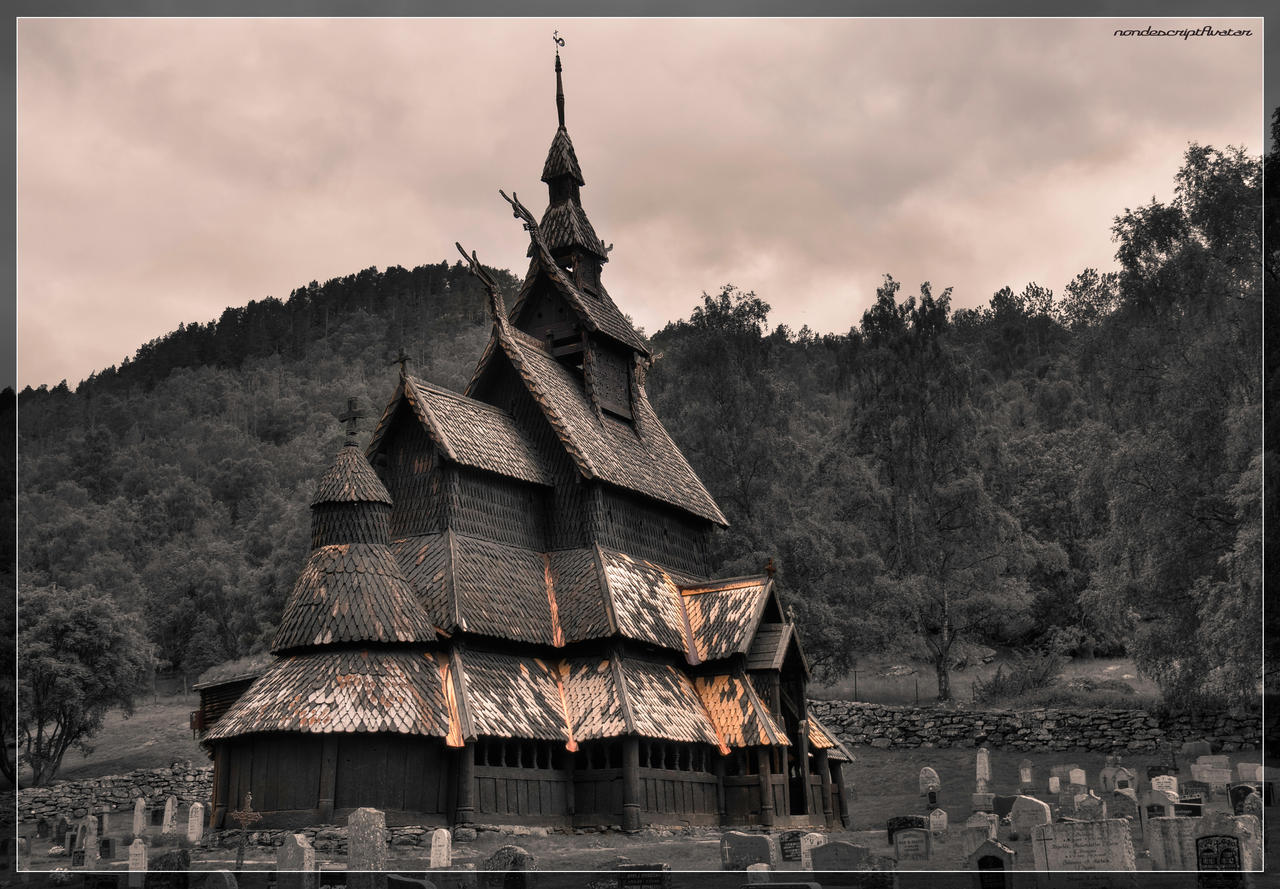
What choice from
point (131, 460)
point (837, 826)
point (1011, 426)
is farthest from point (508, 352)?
point (1011, 426)

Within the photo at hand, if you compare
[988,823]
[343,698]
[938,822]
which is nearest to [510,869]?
[343,698]

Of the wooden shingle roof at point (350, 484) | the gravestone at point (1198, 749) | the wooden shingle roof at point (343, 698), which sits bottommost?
the gravestone at point (1198, 749)

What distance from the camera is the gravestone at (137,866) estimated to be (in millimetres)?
18531

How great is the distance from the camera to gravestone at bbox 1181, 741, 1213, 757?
3247 centimetres

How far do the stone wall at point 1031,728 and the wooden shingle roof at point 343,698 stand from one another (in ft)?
69.8

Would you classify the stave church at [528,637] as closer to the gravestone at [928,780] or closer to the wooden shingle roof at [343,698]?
the wooden shingle roof at [343,698]

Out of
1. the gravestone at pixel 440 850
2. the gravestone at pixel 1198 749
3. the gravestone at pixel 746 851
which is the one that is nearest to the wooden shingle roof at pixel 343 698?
the gravestone at pixel 440 850

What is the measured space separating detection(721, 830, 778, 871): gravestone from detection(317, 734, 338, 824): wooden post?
7.29 metres

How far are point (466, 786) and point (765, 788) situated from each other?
8040 mm

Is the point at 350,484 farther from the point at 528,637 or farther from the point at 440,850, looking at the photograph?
the point at 440,850

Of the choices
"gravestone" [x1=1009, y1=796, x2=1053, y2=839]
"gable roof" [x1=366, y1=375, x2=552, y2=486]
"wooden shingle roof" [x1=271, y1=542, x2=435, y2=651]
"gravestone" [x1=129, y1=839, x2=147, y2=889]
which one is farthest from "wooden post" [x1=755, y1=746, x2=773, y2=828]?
"gravestone" [x1=129, y1=839, x2=147, y2=889]

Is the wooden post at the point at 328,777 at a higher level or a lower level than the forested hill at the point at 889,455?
lower

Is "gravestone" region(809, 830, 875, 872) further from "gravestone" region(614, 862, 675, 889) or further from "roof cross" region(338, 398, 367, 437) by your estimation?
"roof cross" region(338, 398, 367, 437)

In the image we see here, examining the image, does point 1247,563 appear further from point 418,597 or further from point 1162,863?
point 418,597
